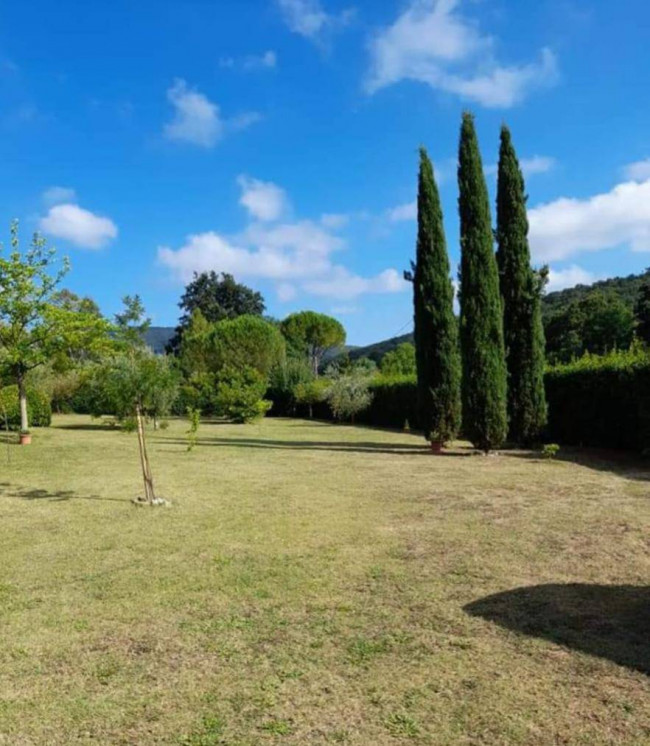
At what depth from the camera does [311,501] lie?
7.63 m

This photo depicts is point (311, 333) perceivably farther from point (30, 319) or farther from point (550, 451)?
point (550, 451)

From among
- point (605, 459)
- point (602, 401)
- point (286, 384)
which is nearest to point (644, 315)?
point (286, 384)

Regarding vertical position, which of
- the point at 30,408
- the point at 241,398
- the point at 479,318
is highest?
the point at 479,318

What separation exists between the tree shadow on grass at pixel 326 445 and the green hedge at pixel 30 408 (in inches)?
187

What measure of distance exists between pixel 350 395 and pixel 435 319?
14340mm

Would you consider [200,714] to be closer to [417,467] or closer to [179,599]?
[179,599]

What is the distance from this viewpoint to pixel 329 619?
3615mm

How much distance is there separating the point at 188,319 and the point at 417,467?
164ft

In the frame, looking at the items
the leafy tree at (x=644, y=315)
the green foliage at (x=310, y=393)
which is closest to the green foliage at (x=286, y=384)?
the green foliage at (x=310, y=393)

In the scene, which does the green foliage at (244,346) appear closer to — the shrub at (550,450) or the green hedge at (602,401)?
the green hedge at (602,401)

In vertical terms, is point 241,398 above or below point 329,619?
above

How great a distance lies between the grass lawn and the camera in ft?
8.20

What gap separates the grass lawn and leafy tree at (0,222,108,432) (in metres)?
9.61

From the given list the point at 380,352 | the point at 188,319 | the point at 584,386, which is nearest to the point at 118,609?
the point at 584,386
